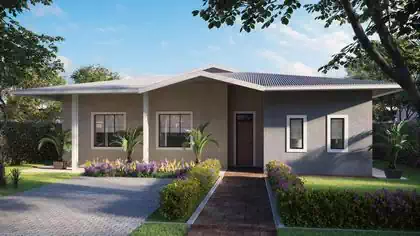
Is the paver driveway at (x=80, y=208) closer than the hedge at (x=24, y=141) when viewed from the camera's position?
Yes

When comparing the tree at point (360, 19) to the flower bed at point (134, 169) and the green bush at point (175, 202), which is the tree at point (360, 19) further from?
the flower bed at point (134, 169)

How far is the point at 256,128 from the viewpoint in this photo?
1516 cm

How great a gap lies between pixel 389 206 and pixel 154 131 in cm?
1082

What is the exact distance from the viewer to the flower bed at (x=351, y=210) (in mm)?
6250

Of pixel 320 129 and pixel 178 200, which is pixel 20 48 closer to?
pixel 178 200

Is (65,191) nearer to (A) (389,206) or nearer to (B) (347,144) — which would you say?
(A) (389,206)

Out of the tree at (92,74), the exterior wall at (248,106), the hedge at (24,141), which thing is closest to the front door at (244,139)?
the exterior wall at (248,106)

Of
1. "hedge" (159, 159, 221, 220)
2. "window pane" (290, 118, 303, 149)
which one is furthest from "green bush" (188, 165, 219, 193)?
"window pane" (290, 118, 303, 149)

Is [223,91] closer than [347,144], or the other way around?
[347,144]

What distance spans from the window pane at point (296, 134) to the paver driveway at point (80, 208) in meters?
5.42

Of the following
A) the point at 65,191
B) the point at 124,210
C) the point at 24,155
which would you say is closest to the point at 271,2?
the point at 124,210

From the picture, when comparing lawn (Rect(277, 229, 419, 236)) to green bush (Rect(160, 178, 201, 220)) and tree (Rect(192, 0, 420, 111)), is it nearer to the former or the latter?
green bush (Rect(160, 178, 201, 220))

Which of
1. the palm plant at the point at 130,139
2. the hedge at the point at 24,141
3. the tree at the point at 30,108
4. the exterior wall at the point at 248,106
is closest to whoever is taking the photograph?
the palm plant at the point at 130,139

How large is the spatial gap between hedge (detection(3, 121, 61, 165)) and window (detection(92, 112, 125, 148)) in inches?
88.0
